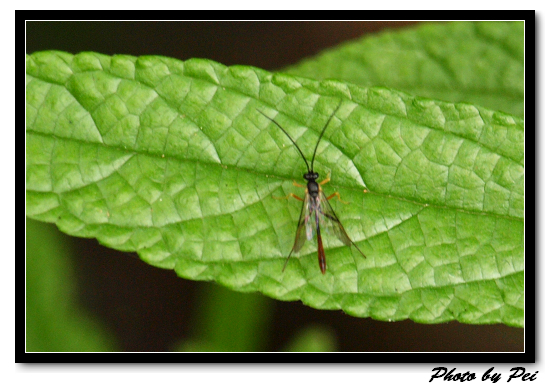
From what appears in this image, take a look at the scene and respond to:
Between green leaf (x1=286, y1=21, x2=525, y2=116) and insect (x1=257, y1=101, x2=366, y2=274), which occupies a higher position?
green leaf (x1=286, y1=21, x2=525, y2=116)

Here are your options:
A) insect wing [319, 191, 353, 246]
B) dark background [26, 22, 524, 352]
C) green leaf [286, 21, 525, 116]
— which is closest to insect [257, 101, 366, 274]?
insect wing [319, 191, 353, 246]

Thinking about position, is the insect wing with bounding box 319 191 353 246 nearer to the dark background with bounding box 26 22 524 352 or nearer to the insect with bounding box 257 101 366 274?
the insect with bounding box 257 101 366 274

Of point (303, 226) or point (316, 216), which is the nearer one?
point (303, 226)

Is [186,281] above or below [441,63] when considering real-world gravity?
below

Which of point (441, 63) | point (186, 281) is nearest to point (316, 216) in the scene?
point (441, 63)

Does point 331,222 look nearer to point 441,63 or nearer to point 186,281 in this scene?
point 441,63

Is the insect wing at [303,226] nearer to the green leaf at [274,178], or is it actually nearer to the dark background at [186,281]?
the green leaf at [274,178]

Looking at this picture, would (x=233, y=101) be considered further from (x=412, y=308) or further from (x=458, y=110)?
(x=412, y=308)

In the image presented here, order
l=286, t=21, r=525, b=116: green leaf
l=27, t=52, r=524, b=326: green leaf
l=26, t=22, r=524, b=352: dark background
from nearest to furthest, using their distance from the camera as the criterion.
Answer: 1. l=27, t=52, r=524, b=326: green leaf
2. l=286, t=21, r=525, b=116: green leaf
3. l=26, t=22, r=524, b=352: dark background
